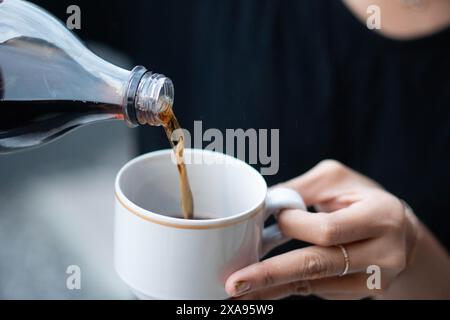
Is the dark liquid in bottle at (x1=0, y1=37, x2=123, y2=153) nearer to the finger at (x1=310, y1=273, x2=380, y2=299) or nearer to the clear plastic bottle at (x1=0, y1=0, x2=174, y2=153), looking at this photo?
the clear plastic bottle at (x1=0, y1=0, x2=174, y2=153)

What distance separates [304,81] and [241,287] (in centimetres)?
53

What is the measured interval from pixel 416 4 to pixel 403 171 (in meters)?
0.26

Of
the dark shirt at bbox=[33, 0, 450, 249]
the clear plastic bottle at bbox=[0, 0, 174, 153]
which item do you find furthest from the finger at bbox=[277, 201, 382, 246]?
the dark shirt at bbox=[33, 0, 450, 249]

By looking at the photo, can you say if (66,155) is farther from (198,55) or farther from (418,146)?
(418,146)

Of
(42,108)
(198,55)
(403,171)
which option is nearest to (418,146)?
(403,171)

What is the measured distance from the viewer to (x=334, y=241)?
1.88ft

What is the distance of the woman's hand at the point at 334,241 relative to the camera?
0.56m

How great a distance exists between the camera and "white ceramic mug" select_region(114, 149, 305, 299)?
48 centimetres

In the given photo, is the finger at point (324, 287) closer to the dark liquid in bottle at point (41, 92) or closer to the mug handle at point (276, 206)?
the mug handle at point (276, 206)

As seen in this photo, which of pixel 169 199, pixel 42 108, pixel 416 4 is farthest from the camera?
pixel 416 4

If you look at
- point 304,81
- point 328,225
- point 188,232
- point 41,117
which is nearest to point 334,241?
point 328,225

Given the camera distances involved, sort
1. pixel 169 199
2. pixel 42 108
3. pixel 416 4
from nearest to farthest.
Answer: pixel 42 108 < pixel 169 199 < pixel 416 4

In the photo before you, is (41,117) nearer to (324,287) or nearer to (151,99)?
(151,99)
